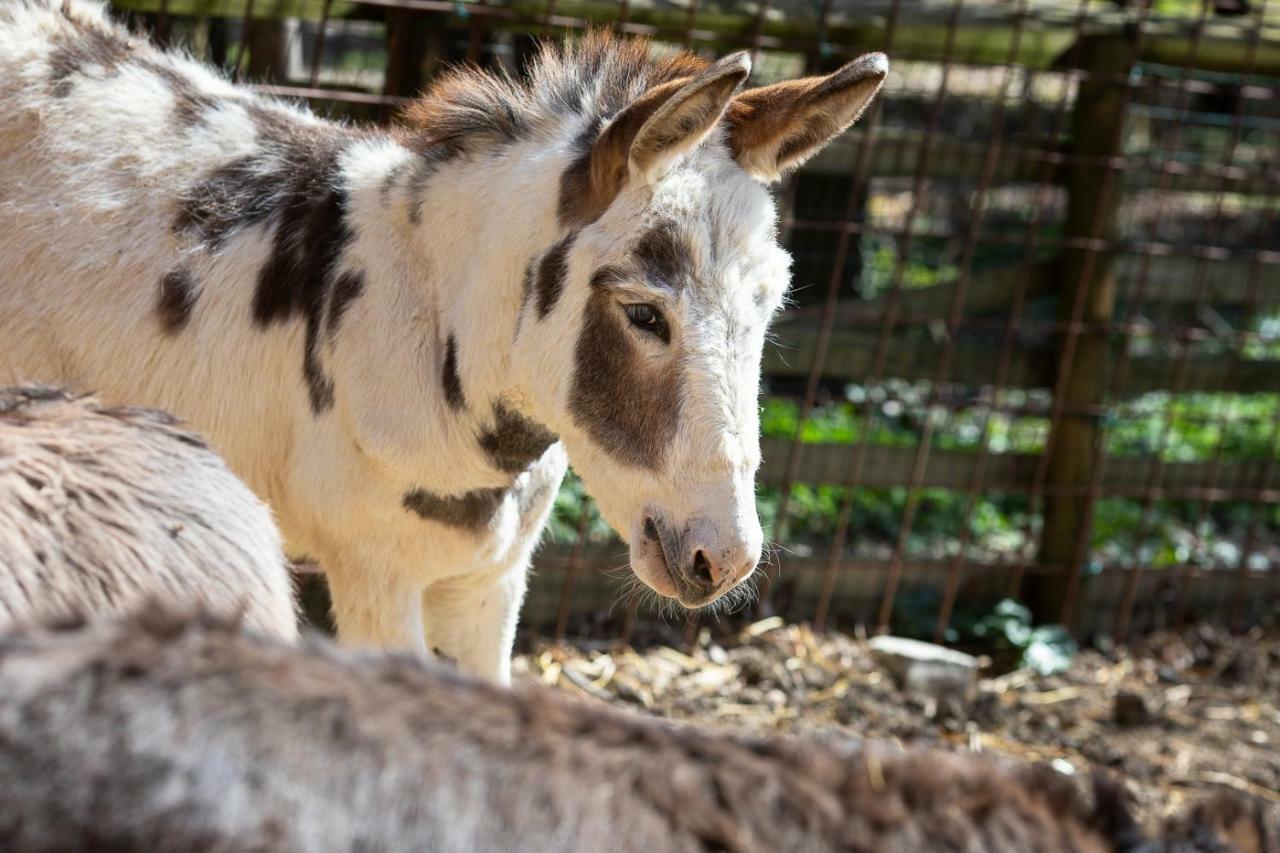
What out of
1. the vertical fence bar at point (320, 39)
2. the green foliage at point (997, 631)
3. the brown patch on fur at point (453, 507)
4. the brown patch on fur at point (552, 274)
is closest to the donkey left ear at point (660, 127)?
the brown patch on fur at point (552, 274)

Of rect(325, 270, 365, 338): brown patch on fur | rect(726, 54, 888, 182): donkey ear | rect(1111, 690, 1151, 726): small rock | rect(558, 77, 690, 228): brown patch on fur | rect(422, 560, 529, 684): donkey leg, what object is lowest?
rect(1111, 690, 1151, 726): small rock

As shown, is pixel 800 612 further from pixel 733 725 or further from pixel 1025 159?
pixel 1025 159

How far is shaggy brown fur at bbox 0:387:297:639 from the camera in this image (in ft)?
6.97

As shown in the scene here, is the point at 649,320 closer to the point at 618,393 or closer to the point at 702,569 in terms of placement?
the point at 618,393

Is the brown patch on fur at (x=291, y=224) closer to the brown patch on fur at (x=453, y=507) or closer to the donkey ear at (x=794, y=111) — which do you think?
the brown patch on fur at (x=453, y=507)

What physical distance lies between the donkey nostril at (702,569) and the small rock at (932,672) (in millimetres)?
2526

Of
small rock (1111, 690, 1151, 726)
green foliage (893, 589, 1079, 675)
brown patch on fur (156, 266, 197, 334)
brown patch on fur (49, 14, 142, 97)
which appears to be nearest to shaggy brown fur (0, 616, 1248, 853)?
brown patch on fur (156, 266, 197, 334)

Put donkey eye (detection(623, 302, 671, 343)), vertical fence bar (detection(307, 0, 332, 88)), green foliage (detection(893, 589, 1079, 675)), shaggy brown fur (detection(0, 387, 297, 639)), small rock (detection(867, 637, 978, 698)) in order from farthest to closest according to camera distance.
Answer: green foliage (detection(893, 589, 1079, 675)) → small rock (detection(867, 637, 978, 698)) → vertical fence bar (detection(307, 0, 332, 88)) → donkey eye (detection(623, 302, 671, 343)) → shaggy brown fur (detection(0, 387, 297, 639))

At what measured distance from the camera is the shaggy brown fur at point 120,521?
83.7 inches

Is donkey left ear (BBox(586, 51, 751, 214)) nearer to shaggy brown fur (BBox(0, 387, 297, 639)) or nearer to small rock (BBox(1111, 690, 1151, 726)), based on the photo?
shaggy brown fur (BBox(0, 387, 297, 639))

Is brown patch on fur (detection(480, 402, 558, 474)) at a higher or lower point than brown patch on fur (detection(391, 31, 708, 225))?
lower

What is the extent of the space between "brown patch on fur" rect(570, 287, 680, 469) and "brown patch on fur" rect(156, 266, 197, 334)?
111 centimetres

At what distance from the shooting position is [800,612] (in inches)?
232

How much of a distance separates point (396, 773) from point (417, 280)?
6.92 feet
